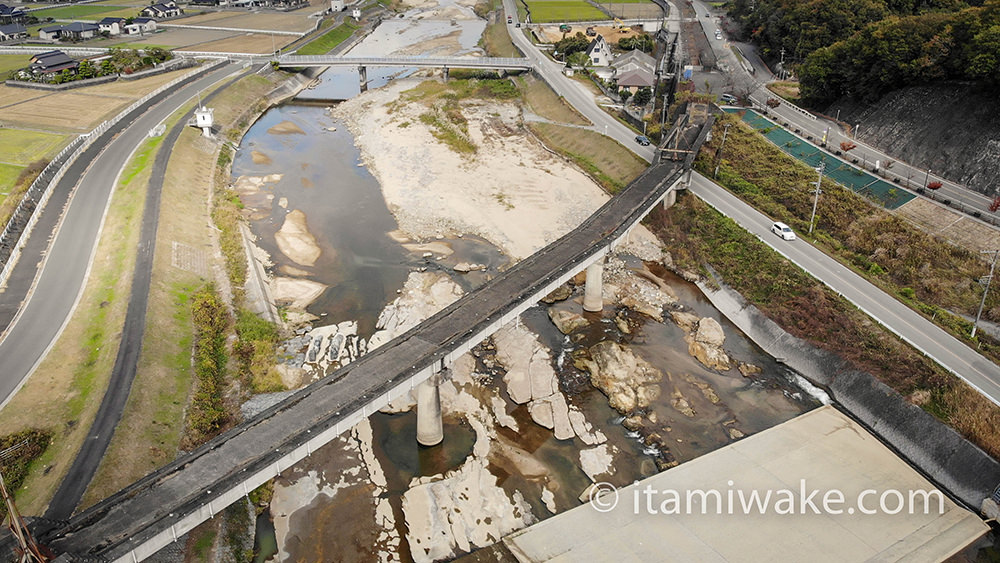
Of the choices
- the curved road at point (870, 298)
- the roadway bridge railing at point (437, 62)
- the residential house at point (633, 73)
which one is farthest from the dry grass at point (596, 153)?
the roadway bridge railing at point (437, 62)

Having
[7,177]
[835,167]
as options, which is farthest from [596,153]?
[7,177]

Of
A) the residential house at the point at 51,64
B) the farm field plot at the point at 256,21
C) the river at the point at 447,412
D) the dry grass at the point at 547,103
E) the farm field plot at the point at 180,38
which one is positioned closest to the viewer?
the river at the point at 447,412

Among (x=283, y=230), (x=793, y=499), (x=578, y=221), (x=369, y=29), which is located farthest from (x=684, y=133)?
(x=369, y=29)

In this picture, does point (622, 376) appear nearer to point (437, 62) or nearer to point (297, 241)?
point (297, 241)

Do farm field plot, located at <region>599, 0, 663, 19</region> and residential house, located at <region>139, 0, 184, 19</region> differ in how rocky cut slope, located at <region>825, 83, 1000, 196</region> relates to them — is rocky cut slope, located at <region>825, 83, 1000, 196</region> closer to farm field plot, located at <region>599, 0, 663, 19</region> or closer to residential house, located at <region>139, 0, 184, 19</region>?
farm field plot, located at <region>599, 0, 663, 19</region>

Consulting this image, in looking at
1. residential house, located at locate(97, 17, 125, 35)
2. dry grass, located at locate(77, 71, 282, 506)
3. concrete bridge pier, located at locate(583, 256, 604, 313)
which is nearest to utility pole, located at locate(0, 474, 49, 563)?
dry grass, located at locate(77, 71, 282, 506)

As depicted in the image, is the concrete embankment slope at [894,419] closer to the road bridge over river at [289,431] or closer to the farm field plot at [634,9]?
the road bridge over river at [289,431]
